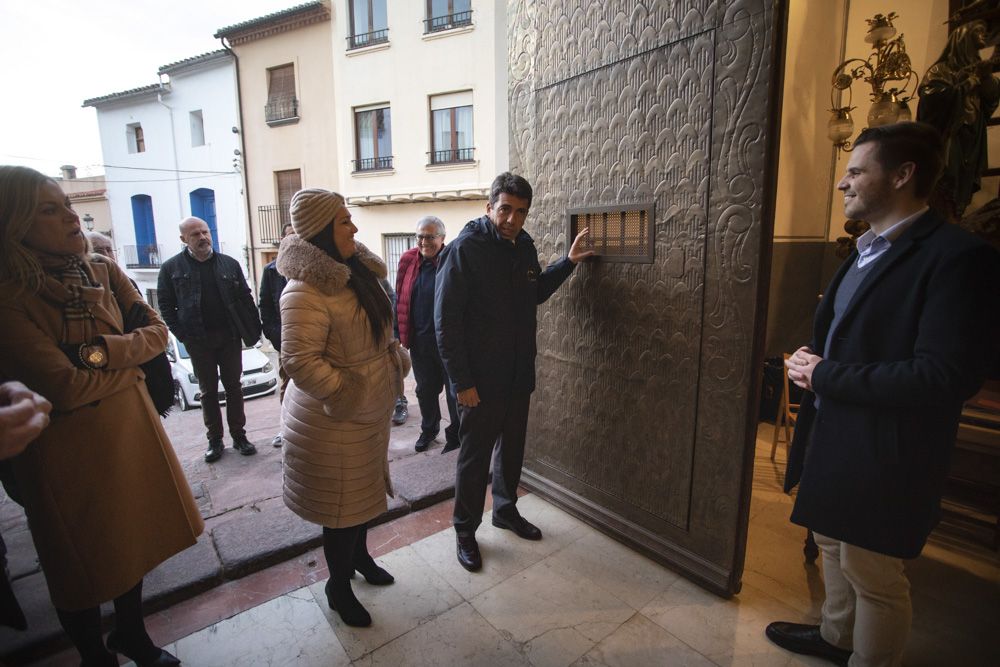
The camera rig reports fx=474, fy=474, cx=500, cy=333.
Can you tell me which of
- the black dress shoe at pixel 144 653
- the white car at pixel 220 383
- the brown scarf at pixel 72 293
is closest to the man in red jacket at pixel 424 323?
the black dress shoe at pixel 144 653

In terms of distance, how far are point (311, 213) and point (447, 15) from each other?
9870 millimetres

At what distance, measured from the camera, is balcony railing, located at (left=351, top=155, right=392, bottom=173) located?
10781mm

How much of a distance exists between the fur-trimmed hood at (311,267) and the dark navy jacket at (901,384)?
1.58m

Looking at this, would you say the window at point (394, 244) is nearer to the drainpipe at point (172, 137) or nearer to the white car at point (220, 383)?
the white car at point (220, 383)

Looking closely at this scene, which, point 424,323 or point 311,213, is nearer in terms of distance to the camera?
point 311,213

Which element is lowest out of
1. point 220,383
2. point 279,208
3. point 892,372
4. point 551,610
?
point 220,383

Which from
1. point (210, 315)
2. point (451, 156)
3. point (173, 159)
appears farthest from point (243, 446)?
point (173, 159)

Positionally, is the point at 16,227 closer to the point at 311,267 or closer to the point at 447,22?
the point at 311,267

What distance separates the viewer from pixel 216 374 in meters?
3.48

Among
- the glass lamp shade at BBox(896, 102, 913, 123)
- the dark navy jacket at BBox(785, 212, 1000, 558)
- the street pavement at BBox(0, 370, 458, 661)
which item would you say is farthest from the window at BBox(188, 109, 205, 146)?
the dark navy jacket at BBox(785, 212, 1000, 558)

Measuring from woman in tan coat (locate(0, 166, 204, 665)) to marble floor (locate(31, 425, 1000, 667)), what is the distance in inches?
15.8

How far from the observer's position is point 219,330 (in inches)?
132

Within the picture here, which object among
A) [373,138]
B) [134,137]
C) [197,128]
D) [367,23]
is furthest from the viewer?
[134,137]

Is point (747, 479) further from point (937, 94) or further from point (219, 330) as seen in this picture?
point (219, 330)
